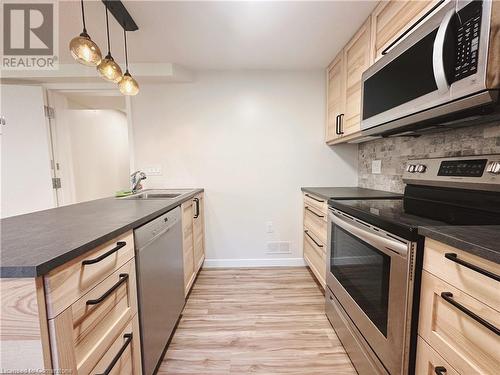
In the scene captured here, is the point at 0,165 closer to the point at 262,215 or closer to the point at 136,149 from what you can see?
the point at 136,149

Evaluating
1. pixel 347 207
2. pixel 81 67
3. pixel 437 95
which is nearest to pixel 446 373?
pixel 347 207

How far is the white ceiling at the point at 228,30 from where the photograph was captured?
1521 millimetres

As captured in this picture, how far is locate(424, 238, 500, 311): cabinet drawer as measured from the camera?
1.96 ft

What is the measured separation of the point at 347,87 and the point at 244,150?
1.22 meters

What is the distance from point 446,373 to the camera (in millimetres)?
737

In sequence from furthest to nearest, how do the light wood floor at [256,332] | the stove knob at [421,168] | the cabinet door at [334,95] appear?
the cabinet door at [334,95] → the light wood floor at [256,332] → the stove knob at [421,168]

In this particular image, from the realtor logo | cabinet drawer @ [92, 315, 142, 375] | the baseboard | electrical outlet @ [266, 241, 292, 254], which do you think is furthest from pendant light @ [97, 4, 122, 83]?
electrical outlet @ [266, 241, 292, 254]

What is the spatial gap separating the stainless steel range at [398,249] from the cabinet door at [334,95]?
3.60ft

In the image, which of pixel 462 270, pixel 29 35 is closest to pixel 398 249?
pixel 462 270

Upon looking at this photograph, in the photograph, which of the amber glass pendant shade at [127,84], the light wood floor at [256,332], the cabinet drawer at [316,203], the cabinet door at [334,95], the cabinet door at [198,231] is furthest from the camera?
the cabinet door at [198,231]

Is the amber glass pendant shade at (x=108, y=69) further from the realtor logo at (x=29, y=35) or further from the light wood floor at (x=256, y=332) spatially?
the light wood floor at (x=256, y=332)

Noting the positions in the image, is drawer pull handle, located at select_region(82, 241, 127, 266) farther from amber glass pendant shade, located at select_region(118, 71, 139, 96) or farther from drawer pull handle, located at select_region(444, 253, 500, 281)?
amber glass pendant shade, located at select_region(118, 71, 139, 96)

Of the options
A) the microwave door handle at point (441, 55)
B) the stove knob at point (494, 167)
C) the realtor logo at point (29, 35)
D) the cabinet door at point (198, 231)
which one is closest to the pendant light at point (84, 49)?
the realtor logo at point (29, 35)

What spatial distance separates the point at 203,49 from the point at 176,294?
2.12 m
